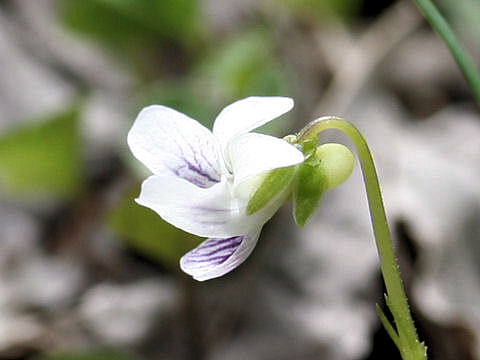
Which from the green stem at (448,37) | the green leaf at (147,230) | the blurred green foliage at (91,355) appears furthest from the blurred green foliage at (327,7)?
the green stem at (448,37)

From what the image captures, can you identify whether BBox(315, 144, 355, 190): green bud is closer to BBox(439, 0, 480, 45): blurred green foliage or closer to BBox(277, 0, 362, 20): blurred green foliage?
BBox(439, 0, 480, 45): blurred green foliage

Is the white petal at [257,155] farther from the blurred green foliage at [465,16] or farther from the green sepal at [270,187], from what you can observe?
the blurred green foliage at [465,16]

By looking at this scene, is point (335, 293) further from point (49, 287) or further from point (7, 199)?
point (7, 199)

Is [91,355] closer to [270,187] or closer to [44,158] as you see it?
[44,158]

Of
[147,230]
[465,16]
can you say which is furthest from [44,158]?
[465,16]

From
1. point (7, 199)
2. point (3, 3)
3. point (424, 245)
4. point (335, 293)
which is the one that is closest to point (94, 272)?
point (7, 199)

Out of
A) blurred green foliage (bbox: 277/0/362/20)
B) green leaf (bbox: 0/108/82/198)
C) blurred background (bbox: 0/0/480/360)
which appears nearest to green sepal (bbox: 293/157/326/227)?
blurred background (bbox: 0/0/480/360)
